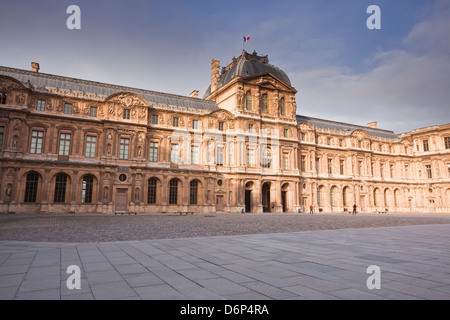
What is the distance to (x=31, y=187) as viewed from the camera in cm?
3312

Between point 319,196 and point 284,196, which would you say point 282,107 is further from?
point 319,196

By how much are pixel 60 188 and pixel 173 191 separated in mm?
13278

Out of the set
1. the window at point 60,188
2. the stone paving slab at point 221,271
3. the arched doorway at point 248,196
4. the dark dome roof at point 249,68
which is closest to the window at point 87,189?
the window at point 60,188

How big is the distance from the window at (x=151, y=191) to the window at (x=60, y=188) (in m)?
9.63

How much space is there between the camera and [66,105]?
3588 centimetres

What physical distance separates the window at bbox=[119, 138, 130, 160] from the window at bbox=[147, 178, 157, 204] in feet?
14.5

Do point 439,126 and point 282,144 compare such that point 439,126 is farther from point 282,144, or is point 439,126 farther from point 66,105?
point 66,105

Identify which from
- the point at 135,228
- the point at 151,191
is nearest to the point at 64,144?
the point at 151,191

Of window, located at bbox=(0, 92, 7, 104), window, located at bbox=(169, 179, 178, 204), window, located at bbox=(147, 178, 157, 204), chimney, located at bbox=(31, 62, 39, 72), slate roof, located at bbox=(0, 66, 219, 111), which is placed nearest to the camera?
window, located at bbox=(0, 92, 7, 104)

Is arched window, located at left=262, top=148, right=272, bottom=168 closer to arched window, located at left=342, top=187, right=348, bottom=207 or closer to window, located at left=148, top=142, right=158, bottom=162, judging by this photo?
window, located at left=148, top=142, right=158, bottom=162

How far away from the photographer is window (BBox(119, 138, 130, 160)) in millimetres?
37656

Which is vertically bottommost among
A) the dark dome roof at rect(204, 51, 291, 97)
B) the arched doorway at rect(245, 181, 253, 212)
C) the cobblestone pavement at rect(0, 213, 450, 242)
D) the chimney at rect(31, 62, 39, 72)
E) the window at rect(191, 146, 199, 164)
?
the cobblestone pavement at rect(0, 213, 450, 242)

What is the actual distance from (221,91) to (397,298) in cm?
4598

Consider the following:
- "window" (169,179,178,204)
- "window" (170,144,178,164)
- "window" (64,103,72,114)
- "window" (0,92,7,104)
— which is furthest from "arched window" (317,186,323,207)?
"window" (0,92,7,104)
